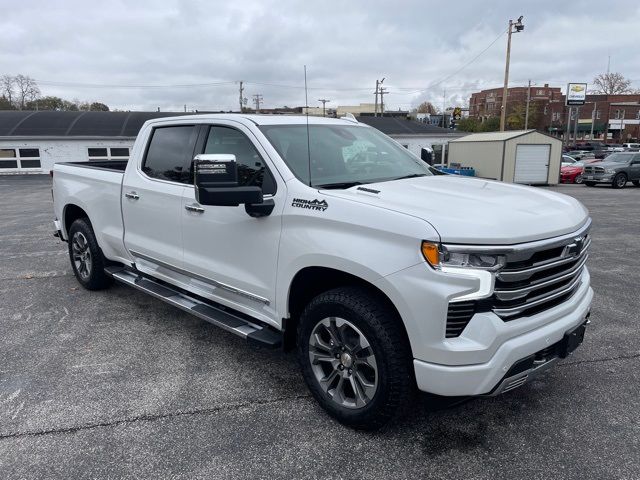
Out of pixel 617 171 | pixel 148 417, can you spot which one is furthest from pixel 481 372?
pixel 617 171

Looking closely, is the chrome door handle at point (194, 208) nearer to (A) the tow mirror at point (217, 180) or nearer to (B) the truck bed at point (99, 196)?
(A) the tow mirror at point (217, 180)

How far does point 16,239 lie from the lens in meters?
9.27

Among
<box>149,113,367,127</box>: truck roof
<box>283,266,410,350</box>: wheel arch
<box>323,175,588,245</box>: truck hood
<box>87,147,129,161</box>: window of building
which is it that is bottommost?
<box>87,147,129,161</box>: window of building

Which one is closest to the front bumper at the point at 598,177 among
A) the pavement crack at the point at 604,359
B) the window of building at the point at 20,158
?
the pavement crack at the point at 604,359

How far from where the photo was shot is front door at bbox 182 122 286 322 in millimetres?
3316

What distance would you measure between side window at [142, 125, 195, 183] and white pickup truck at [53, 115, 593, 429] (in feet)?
0.06

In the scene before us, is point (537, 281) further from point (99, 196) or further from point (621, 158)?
point (621, 158)

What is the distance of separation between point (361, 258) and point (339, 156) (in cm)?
125

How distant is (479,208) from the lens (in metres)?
2.72

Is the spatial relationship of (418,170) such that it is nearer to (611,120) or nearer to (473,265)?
(473,265)

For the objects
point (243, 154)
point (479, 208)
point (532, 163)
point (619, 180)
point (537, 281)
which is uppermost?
point (243, 154)

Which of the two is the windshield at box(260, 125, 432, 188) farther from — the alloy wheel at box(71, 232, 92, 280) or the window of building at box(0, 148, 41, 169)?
the window of building at box(0, 148, 41, 169)

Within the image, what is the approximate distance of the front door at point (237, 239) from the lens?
3316 mm

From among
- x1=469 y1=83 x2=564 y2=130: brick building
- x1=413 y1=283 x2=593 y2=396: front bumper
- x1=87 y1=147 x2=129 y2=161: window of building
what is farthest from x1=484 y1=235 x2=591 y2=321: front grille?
x1=469 y1=83 x2=564 y2=130: brick building
